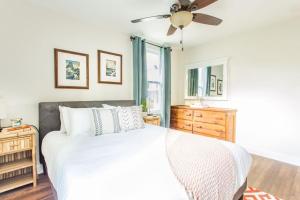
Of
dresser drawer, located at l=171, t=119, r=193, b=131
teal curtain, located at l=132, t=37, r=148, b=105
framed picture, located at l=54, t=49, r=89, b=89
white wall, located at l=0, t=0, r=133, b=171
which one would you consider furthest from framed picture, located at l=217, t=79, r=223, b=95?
framed picture, located at l=54, t=49, r=89, b=89

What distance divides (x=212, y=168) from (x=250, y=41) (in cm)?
318

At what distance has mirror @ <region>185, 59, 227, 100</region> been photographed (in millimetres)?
3865

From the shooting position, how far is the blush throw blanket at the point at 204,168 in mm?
1078

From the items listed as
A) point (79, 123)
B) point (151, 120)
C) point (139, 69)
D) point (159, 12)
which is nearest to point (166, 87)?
point (139, 69)

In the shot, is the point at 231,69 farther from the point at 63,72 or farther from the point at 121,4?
the point at 63,72

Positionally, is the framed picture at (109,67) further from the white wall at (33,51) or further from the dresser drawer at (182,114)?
the dresser drawer at (182,114)

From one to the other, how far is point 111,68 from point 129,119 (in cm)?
131

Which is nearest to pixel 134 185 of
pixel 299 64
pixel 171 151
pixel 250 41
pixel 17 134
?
pixel 171 151

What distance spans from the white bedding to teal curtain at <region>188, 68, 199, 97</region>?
2780 mm

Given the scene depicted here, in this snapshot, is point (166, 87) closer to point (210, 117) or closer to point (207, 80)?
point (207, 80)

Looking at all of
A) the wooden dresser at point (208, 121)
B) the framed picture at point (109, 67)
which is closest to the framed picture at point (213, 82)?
the wooden dresser at point (208, 121)

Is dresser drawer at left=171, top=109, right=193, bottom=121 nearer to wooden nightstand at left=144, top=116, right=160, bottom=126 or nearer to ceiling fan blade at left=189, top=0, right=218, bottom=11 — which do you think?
wooden nightstand at left=144, top=116, right=160, bottom=126

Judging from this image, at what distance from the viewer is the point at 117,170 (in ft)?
3.63

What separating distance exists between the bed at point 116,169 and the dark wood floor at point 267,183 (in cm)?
68
